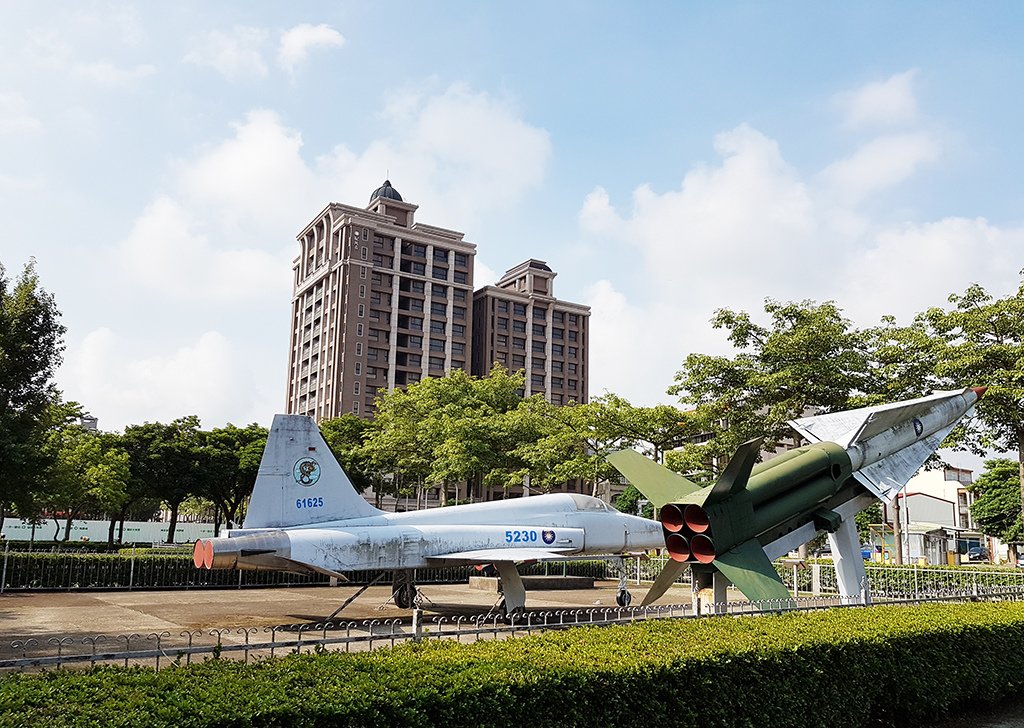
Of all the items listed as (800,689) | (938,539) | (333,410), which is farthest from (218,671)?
(333,410)

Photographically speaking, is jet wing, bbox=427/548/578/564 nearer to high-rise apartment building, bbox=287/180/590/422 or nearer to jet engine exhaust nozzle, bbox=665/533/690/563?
jet engine exhaust nozzle, bbox=665/533/690/563

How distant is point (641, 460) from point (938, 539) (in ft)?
182

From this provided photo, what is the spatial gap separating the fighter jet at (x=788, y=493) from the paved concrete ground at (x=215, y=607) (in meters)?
7.69

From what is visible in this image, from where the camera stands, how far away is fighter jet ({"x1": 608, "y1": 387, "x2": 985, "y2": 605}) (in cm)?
1337

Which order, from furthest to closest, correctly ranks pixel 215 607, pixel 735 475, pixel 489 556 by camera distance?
pixel 215 607, pixel 489 556, pixel 735 475

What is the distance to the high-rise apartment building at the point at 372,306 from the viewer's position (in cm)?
8595

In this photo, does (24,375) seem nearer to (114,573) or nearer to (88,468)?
(114,573)

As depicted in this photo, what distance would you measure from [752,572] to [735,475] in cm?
174

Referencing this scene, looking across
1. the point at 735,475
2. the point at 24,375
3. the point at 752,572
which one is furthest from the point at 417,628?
the point at 24,375

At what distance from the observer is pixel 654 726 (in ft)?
21.9

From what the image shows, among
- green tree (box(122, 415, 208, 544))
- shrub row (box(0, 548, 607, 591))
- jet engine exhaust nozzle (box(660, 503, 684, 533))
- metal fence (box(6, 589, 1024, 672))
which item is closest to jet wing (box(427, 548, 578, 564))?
metal fence (box(6, 589, 1024, 672))

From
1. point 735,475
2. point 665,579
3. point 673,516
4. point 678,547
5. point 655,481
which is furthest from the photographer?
point 665,579

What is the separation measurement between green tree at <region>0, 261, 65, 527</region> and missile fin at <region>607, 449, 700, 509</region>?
16012 mm

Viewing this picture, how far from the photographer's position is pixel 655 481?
49.2 ft
